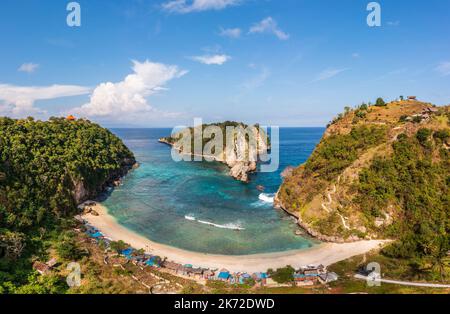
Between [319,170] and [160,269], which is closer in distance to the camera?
[160,269]

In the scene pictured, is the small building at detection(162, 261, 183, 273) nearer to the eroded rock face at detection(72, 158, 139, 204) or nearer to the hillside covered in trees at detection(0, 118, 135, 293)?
the hillside covered in trees at detection(0, 118, 135, 293)

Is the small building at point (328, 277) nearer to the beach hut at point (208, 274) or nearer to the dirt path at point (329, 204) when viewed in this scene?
the dirt path at point (329, 204)

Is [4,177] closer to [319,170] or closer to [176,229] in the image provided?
[176,229]

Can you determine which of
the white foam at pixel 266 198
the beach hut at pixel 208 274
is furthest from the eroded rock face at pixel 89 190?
the white foam at pixel 266 198

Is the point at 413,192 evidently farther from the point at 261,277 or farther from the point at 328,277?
the point at 261,277

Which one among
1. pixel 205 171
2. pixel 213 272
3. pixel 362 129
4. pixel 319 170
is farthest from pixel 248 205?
pixel 205 171
